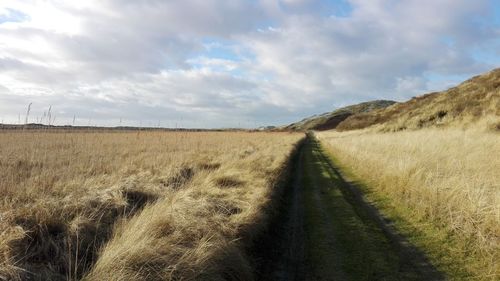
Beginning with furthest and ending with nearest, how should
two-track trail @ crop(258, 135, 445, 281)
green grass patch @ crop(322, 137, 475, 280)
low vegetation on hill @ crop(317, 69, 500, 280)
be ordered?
low vegetation on hill @ crop(317, 69, 500, 280)
green grass patch @ crop(322, 137, 475, 280)
two-track trail @ crop(258, 135, 445, 281)

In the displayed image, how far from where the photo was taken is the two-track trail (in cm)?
638

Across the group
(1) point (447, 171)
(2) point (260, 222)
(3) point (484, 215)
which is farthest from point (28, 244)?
(1) point (447, 171)

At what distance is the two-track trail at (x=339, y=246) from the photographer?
6379 mm

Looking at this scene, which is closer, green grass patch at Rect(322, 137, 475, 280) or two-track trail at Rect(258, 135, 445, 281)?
two-track trail at Rect(258, 135, 445, 281)

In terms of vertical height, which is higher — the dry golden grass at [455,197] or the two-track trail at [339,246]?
the dry golden grass at [455,197]

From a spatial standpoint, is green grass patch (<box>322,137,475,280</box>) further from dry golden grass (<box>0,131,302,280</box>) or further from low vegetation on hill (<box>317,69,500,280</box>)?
dry golden grass (<box>0,131,302,280</box>)

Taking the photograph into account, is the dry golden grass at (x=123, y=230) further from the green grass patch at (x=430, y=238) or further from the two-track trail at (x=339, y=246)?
the green grass patch at (x=430, y=238)

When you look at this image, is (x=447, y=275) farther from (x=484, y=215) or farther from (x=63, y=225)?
(x=63, y=225)

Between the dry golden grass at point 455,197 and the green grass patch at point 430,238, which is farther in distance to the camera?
the dry golden grass at point 455,197

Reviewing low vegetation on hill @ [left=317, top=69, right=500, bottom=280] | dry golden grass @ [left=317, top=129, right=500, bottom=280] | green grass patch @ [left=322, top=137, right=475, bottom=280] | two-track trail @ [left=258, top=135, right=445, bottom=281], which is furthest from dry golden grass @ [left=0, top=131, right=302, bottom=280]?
dry golden grass @ [left=317, top=129, right=500, bottom=280]

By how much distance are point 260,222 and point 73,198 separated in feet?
11.9

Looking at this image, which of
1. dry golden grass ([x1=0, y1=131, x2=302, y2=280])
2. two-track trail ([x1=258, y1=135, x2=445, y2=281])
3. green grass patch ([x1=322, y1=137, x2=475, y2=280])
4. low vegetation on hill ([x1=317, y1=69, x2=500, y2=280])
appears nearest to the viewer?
dry golden grass ([x1=0, y1=131, x2=302, y2=280])

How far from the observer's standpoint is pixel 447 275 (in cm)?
623

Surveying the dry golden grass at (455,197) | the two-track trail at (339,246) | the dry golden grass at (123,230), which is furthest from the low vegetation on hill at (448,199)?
the dry golden grass at (123,230)
